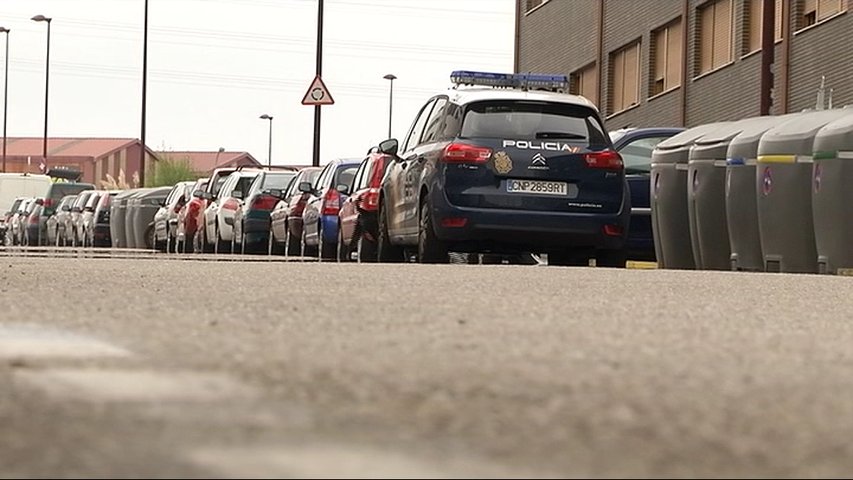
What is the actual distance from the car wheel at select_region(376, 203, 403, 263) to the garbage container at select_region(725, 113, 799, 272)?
146 inches

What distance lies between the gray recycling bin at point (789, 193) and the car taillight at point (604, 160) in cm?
134

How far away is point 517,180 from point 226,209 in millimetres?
15805

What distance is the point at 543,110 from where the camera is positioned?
1869 cm

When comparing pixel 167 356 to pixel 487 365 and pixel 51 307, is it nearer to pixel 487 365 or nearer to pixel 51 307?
pixel 487 365

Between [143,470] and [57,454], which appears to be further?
[57,454]

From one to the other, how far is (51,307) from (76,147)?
480 feet

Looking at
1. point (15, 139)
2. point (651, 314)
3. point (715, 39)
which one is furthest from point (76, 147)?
point (651, 314)

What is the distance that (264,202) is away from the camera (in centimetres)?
3209

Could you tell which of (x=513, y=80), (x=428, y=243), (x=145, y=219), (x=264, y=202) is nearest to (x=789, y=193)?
(x=428, y=243)

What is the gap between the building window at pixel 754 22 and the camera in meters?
35.3

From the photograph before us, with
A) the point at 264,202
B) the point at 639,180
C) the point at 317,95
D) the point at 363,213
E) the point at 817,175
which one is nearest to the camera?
the point at 817,175

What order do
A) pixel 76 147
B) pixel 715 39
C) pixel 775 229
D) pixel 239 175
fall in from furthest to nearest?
pixel 76 147 < pixel 715 39 < pixel 239 175 < pixel 775 229

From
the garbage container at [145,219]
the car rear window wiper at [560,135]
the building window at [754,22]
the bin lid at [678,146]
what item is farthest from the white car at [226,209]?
the car rear window wiper at [560,135]

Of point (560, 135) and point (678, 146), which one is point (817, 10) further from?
point (560, 135)
